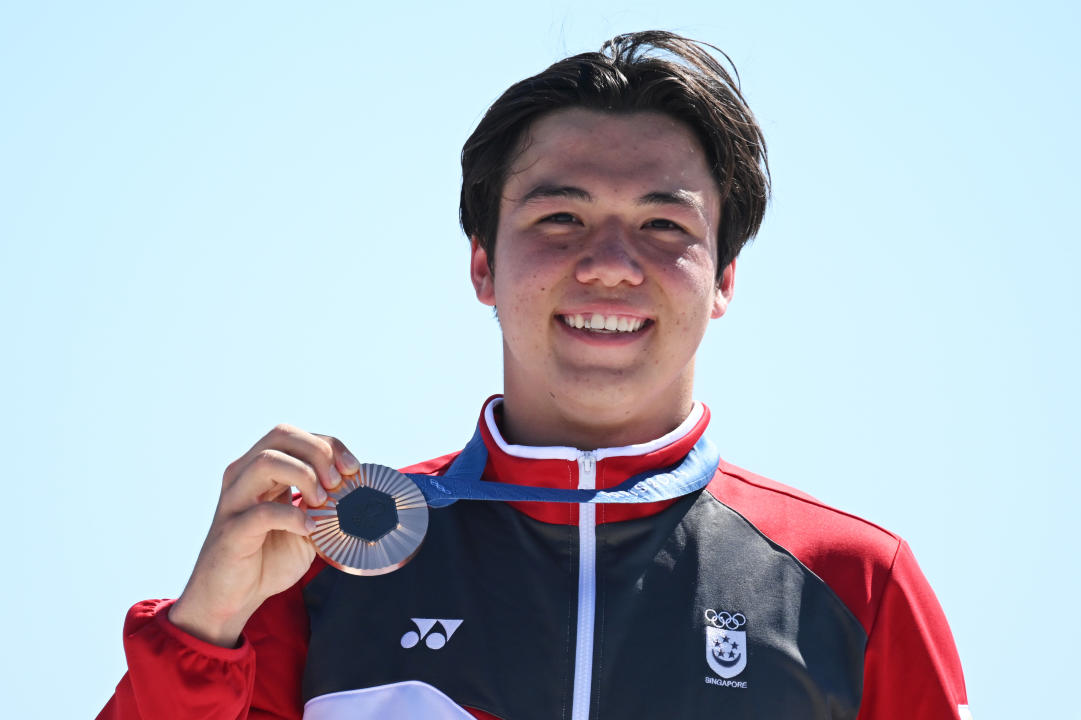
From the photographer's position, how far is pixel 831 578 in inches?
175

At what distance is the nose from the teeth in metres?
0.11

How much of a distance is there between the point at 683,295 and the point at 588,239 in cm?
38

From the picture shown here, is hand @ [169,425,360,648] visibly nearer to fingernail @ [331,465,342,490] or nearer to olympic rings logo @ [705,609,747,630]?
fingernail @ [331,465,342,490]

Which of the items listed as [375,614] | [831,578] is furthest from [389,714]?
[831,578]

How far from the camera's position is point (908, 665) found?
4.31 meters

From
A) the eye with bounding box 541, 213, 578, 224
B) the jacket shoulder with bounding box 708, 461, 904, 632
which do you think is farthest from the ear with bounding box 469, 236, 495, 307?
the jacket shoulder with bounding box 708, 461, 904, 632

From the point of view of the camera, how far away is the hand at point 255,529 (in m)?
3.92

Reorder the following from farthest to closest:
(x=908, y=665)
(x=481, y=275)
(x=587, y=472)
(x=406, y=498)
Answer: (x=481, y=275) < (x=587, y=472) < (x=908, y=665) < (x=406, y=498)

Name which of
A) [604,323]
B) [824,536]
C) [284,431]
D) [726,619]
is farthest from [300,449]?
[824,536]

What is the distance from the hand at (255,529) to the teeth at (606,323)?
0.97 m

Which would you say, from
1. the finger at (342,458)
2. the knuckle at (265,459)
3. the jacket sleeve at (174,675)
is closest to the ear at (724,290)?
the finger at (342,458)

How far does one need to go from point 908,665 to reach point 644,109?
2.17 m

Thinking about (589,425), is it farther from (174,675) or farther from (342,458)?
(174,675)

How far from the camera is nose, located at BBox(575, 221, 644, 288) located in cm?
449
